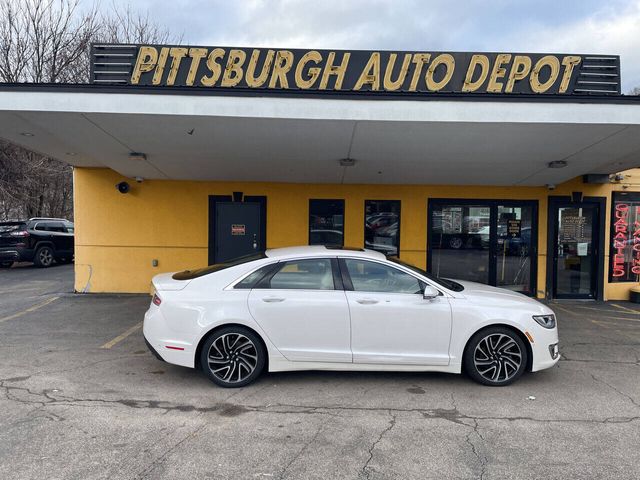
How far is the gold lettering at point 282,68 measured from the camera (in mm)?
6344

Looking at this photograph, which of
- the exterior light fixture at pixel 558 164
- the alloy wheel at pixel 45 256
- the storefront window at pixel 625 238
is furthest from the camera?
the alloy wheel at pixel 45 256

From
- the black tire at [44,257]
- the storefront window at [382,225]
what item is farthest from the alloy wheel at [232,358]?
the black tire at [44,257]

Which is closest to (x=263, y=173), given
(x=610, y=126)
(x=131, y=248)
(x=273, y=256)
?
(x=131, y=248)

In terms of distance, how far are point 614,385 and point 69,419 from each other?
5.50 metres

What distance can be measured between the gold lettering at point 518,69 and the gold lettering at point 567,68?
60 cm

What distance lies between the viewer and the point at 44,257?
15.3 metres

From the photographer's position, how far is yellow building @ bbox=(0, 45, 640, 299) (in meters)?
5.42

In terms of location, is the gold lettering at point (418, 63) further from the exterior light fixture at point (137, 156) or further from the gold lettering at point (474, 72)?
Result: the exterior light fixture at point (137, 156)

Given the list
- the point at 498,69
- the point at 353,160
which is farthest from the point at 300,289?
the point at 498,69

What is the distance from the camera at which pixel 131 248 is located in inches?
396

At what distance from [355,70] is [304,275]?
3.42 metres

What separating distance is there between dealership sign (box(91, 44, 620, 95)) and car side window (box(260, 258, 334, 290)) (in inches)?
113

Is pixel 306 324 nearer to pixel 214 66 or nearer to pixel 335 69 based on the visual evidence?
pixel 335 69

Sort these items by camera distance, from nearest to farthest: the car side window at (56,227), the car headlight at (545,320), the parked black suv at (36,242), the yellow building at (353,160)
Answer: the car headlight at (545,320) < the yellow building at (353,160) < the parked black suv at (36,242) < the car side window at (56,227)
